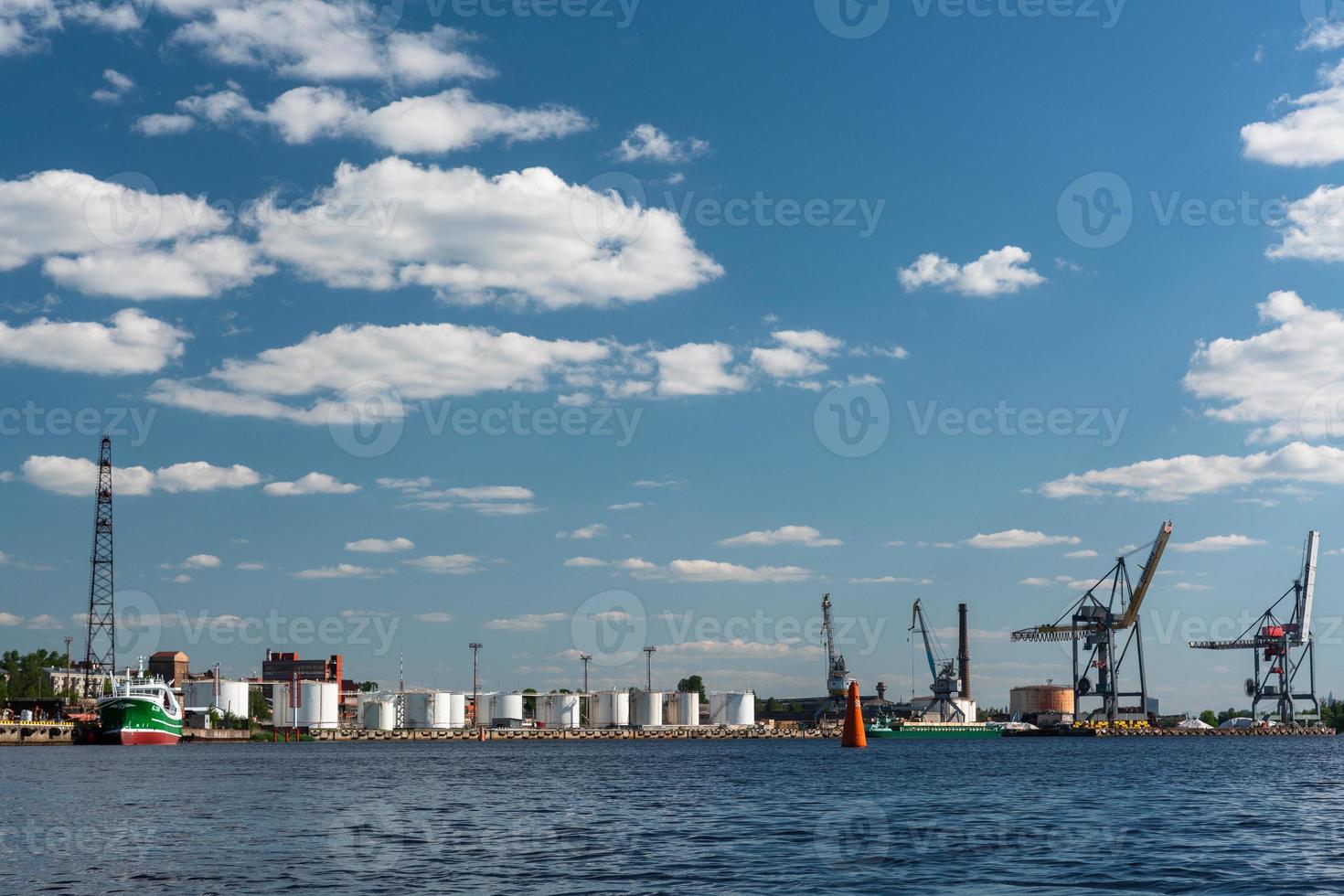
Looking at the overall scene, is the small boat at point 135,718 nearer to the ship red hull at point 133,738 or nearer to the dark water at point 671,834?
the ship red hull at point 133,738

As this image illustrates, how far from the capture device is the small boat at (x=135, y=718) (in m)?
169

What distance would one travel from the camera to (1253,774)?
91.6 meters

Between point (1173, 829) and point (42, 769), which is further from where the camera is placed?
point (42, 769)

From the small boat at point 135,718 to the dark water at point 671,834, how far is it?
86.9 metres

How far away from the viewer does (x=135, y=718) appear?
171125mm

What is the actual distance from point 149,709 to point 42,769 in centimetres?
8240

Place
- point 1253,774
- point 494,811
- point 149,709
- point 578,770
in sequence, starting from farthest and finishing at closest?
point 149,709
point 578,770
point 1253,774
point 494,811

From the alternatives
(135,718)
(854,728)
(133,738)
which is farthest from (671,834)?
(133,738)

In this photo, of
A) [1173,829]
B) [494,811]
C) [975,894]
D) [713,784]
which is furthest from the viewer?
[713,784]

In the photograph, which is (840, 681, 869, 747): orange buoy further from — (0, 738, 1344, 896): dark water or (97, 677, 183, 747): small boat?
(97, 677, 183, 747): small boat

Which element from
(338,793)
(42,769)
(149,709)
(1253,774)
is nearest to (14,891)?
(338,793)

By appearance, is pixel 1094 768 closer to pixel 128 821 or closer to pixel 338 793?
pixel 338 793

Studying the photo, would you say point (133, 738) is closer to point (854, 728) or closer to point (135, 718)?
point (135, 718)

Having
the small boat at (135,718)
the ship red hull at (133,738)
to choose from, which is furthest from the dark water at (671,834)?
the ship red hull at (133,738)
